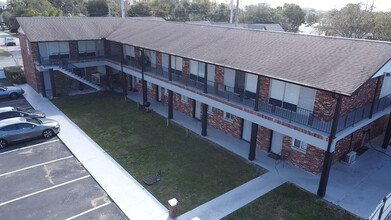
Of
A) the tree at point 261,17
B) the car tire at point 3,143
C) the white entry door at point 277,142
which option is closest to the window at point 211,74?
the white entry door at point 277,142

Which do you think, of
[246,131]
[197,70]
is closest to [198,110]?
[197,70]

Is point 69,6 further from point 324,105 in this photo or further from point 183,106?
point 324,105

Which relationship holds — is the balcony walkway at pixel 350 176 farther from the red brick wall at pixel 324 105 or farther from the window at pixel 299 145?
the red brick wall at pixel 324 105

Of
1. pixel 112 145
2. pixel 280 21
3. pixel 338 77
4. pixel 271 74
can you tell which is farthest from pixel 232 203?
pixel 280 21

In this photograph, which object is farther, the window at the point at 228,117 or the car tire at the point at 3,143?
the window at the point at 228,117

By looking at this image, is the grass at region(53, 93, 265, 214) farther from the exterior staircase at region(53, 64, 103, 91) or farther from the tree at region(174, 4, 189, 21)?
the tree at region(174, 4, 189, 21)

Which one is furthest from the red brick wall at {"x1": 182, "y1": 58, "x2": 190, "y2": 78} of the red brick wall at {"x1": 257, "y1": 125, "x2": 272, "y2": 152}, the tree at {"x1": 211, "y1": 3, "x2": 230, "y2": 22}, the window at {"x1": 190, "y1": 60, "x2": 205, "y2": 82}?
the tree at {"x1": 211, "y1": 3, "x2": 230, "y2": 22}

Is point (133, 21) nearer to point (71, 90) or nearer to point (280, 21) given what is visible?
point (71, 90)
